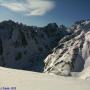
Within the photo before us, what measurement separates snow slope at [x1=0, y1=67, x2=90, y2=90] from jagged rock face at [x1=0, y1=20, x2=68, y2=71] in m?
49.5

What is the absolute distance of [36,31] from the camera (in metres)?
70.1

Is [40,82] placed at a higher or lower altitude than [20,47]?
lower

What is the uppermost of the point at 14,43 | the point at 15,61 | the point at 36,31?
the point at 36,31

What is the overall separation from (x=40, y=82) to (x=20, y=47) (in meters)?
59.1

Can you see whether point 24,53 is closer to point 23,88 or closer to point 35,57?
point 35,57

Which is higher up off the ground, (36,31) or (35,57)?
(36,31)

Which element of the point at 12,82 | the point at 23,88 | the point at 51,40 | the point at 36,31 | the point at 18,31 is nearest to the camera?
the point at 23,88

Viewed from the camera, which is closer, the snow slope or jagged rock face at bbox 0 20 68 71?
the snow slope

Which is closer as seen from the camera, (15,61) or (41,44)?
(15,61)

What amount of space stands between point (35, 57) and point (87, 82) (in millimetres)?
60956

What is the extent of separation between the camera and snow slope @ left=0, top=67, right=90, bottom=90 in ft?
13.3

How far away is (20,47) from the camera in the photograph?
6306cm

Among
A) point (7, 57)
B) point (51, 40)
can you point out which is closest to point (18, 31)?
point (7, 57)

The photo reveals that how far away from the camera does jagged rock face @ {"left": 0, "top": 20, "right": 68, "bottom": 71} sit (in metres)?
58.1
